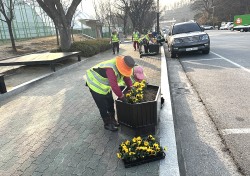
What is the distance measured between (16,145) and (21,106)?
225 centimetres

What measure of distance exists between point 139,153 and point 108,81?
129cm

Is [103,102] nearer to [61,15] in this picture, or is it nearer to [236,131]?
[236,131]

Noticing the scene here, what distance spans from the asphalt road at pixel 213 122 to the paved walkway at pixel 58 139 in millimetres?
719

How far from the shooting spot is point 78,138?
3865 mm

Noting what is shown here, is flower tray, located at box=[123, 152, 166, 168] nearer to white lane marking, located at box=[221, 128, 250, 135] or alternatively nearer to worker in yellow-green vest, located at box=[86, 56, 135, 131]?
worker in yellow-green vest, located at box=[86, 56, 135, 131]

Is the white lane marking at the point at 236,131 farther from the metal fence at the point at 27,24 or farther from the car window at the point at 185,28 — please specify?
the metal fence at the point at 27,24

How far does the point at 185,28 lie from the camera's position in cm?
1284

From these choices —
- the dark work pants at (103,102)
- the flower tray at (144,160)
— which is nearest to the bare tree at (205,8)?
the dark work pants at (103,102)

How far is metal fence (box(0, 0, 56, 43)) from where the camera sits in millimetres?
29152

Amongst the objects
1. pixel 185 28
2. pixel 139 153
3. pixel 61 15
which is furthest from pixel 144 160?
pixel 61 15

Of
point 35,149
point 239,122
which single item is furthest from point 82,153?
point 239,122

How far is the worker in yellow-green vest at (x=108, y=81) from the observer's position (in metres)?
3.43

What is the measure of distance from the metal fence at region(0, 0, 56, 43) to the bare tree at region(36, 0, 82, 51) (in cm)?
1629

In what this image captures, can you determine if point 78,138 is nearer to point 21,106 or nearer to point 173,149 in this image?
point 173,149
